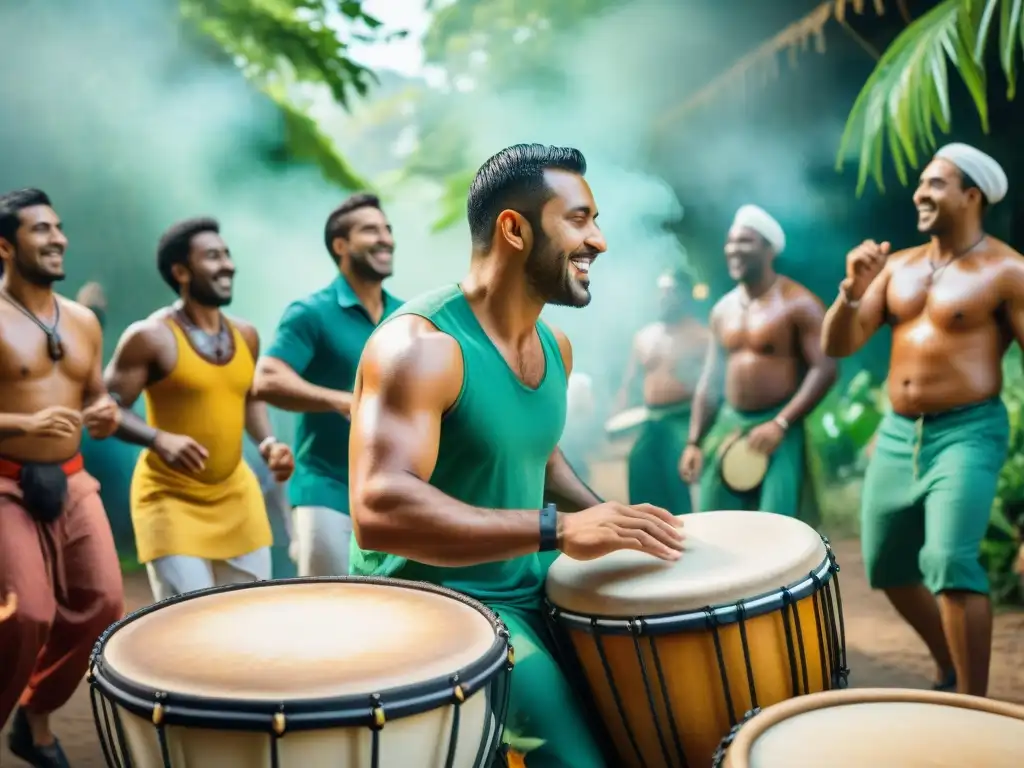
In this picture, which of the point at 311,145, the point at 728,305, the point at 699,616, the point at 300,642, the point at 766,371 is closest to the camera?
the point at 300,642

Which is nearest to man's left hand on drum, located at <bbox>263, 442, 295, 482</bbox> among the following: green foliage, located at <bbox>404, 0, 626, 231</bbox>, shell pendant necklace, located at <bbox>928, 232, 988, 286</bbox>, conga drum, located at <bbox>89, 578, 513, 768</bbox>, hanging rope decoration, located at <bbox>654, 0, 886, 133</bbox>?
conga drum, located at <bbox>89, 578, 513, 768</bbox>

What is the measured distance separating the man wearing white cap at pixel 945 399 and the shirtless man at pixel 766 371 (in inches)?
27.9

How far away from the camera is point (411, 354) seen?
202 centimetres

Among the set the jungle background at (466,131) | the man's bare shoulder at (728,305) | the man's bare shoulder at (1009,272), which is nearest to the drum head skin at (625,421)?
the jungle background at (466,131)

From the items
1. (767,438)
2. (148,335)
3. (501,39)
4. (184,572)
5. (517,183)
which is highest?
(501,39)

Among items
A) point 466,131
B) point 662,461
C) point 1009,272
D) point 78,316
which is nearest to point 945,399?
point 1009,272

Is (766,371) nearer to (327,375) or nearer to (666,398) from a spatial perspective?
(666,398)

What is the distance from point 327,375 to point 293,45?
4.01 meters

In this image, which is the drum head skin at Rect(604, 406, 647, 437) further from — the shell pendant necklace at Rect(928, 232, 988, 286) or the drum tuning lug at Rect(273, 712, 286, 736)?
the drum tuning lug at Rect(273, 712, 286, 736)

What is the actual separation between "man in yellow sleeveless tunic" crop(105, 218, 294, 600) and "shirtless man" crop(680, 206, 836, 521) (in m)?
2.37

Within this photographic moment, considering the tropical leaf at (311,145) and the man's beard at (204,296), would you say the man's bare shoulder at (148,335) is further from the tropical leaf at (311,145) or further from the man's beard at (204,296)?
the tropical leaf at (311,145)

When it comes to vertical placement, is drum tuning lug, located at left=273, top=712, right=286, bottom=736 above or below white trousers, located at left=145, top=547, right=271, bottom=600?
above

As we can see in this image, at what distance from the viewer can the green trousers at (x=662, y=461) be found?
6988mm

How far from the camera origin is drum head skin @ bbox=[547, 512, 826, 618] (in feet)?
6.21
